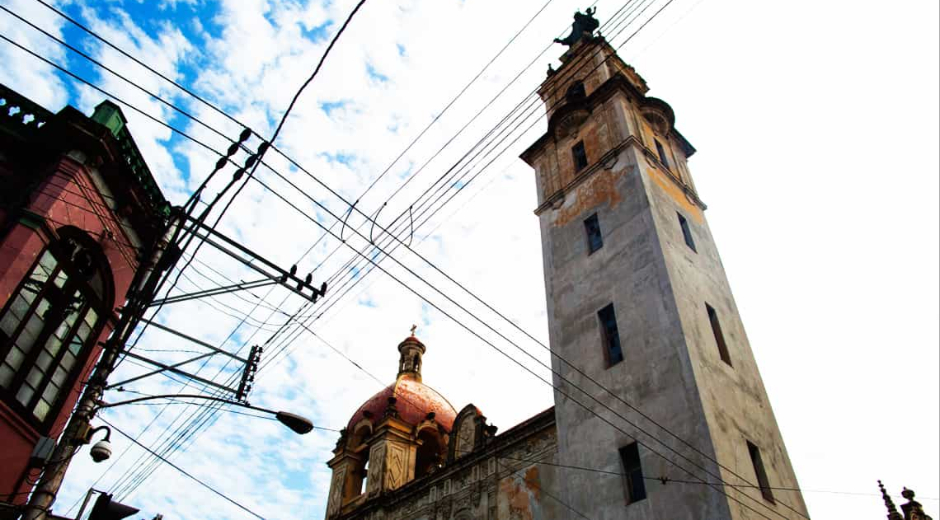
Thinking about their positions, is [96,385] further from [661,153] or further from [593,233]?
[661,153]

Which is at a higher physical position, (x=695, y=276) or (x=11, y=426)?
(x=695, y=276)

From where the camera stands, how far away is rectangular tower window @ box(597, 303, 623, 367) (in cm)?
1685

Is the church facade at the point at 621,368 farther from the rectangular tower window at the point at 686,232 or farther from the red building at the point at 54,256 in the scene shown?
the red building at the point at 54,256

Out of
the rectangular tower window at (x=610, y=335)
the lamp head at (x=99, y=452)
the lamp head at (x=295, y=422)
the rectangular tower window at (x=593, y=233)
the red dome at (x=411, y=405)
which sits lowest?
the lamp head at (x=99, y=452)

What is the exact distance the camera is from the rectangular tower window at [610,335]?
16.8 metres

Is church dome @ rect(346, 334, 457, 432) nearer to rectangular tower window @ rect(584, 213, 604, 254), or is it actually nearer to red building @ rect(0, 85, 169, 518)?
rectangular tower window @ rect(584, 213, 604, 254)

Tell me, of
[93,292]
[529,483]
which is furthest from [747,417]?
[93,292]

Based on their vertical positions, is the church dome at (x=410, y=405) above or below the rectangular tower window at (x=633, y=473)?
above

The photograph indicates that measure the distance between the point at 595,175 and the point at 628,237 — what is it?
355 centimetres

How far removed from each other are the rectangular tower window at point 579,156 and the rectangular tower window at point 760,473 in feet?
36.7

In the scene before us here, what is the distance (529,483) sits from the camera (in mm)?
19875

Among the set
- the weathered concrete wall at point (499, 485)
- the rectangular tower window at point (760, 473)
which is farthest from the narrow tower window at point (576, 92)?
the rectangular tower window at point (760, 473)

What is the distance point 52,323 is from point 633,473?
12813 mm

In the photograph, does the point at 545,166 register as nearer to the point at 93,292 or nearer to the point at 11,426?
the point at 93,292
